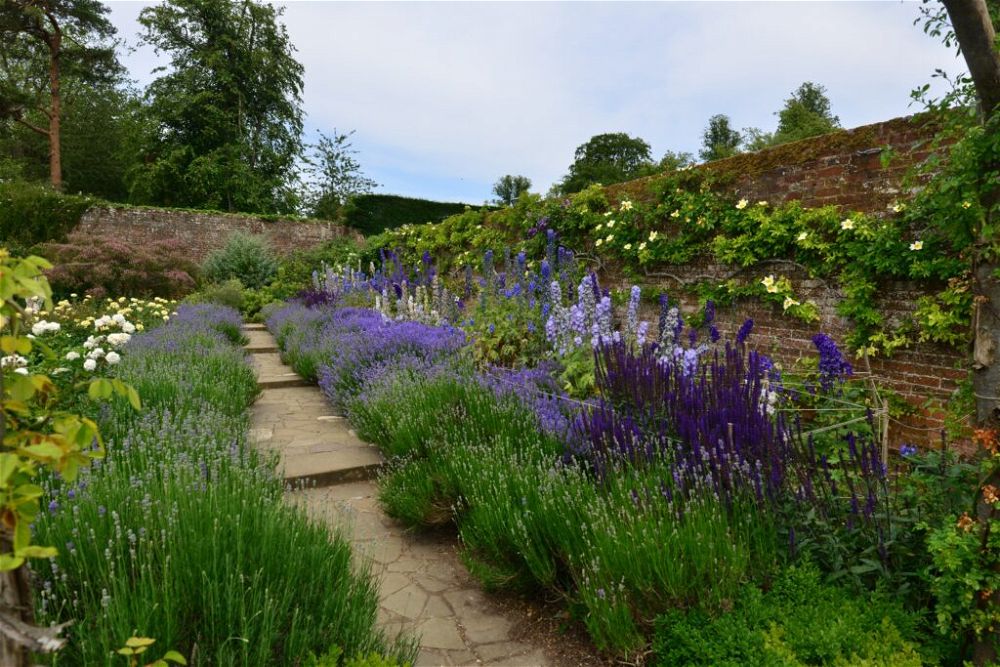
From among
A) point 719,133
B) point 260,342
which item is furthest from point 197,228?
point 719,133

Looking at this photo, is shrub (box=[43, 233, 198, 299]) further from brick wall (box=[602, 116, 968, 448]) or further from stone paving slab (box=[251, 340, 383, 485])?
brick wall (box=[602, 116, 968, 448])

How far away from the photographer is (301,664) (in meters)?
1.61

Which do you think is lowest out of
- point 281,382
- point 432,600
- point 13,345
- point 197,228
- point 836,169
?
point 432,600

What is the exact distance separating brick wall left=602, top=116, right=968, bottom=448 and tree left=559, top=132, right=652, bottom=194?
34507mm

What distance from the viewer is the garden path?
7.51ft

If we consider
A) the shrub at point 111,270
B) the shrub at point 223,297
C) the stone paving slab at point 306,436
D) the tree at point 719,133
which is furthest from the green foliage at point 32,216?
the tree at point 719,133

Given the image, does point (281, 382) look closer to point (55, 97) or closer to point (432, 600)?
point (432, 600)

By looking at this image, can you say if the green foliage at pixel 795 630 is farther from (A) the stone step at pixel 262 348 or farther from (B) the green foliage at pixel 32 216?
(B) the green foliage at pixel 32 216

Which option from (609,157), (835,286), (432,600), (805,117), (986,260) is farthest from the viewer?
(609,157)

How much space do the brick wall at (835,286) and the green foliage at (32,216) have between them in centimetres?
1539

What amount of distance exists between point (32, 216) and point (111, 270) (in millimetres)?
5748

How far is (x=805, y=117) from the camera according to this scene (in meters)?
29.5

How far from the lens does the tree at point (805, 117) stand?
1085 inches

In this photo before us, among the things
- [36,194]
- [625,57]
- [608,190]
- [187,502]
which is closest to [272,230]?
[36,194]
